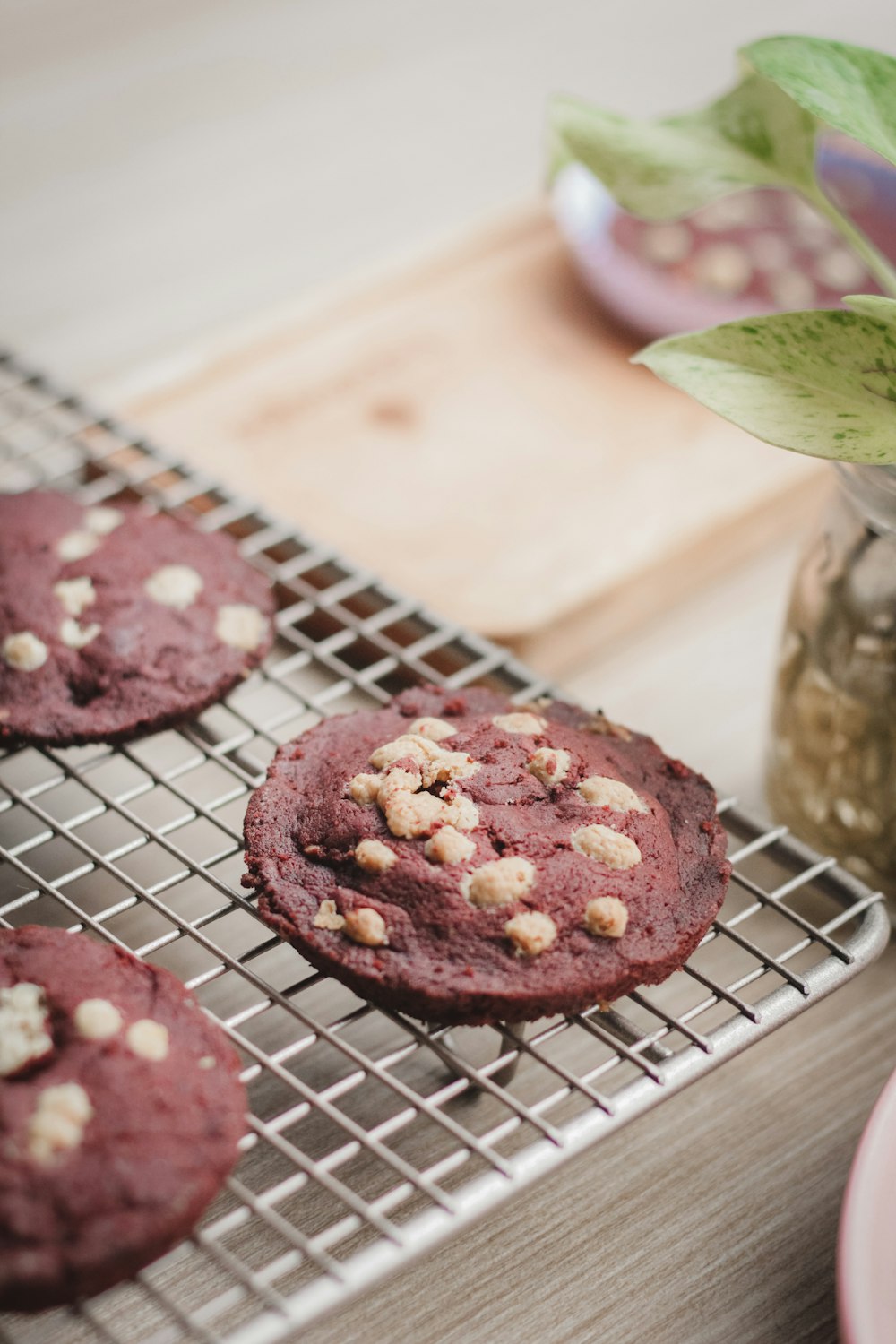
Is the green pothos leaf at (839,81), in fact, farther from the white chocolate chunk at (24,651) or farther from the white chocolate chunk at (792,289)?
the white chocolate chunk at (792,289)

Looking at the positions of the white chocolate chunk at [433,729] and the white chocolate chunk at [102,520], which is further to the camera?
the white chocolate chunk at [102,520]

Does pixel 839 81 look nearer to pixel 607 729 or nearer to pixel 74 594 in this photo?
pixel 607 729

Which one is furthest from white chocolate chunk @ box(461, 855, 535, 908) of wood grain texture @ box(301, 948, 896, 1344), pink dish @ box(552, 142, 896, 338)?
pink dish @ box(552, 142, 896, 338)

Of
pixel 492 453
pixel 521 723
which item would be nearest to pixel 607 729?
pixel 521 723

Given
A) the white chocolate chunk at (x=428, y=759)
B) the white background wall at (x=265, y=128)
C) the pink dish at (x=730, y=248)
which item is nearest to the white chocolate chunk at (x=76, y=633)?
the white chocolate chunk at (x=428, y=759)

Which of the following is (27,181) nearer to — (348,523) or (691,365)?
(348,523)
